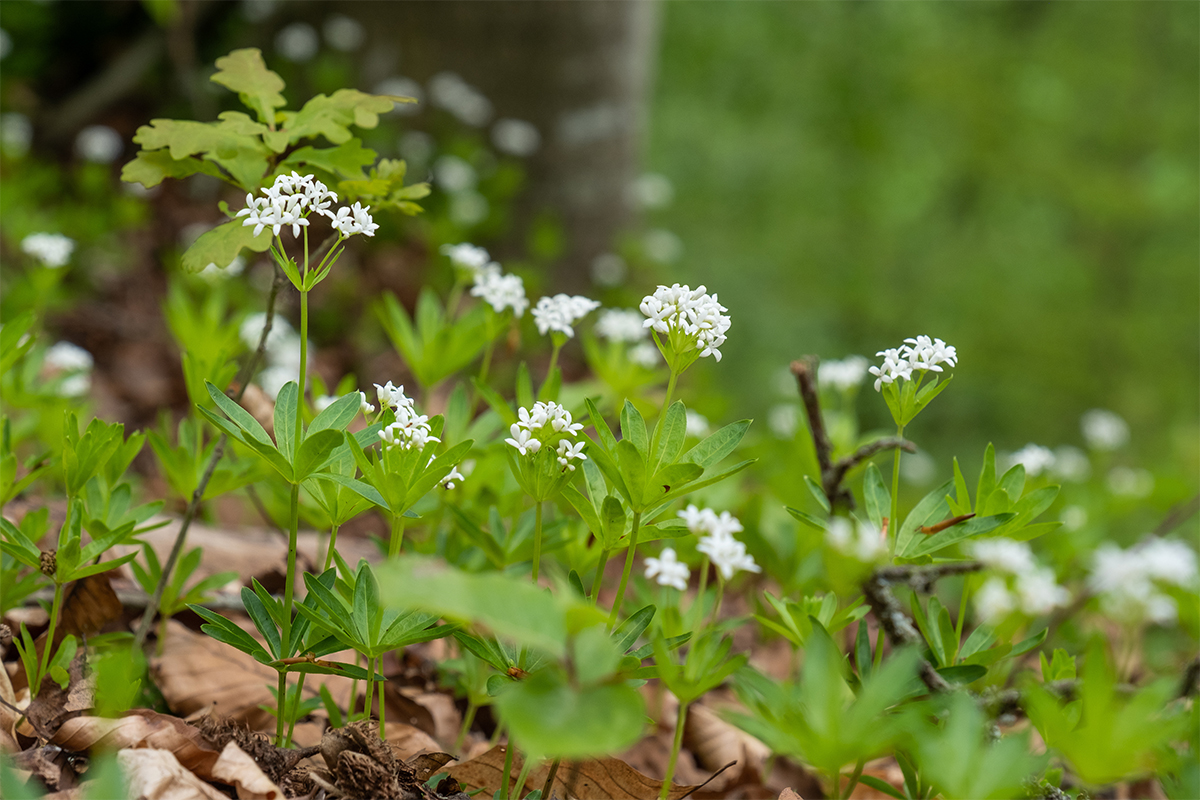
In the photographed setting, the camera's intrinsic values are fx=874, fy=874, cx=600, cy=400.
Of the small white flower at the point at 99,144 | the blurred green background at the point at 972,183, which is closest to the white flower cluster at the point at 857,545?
the small white flower at the point at 99,144

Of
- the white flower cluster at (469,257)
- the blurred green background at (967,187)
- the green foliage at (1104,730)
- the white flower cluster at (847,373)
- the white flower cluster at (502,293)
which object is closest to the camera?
the green foliage at (1104,730)

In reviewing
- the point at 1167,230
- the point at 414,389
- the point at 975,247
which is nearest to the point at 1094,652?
the point at 414,389

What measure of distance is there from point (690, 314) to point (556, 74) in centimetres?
385

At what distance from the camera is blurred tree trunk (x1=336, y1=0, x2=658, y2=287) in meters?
4.61

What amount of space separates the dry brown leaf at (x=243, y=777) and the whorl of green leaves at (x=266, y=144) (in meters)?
0.78

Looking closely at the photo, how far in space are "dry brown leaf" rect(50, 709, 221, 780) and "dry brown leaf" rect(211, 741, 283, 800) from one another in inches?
1.2

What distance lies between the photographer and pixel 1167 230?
9789mm

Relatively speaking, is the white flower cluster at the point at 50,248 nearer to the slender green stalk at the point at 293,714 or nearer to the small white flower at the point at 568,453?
the slender green stalk at the point at 293,714

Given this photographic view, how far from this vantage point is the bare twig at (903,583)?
1.15m

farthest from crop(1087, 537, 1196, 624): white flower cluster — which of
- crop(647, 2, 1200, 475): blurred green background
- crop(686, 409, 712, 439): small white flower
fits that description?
crop(647, 2, 1200, 475): blurred green background

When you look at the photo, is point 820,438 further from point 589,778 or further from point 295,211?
point 295,211

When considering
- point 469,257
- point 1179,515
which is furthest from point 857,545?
point 1179,515

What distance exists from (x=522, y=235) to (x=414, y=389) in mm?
1419

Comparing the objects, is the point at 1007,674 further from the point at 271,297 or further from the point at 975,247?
the point at 975,247
